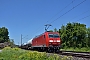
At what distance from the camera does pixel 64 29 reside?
72375 millimetres

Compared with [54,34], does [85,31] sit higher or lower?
higher

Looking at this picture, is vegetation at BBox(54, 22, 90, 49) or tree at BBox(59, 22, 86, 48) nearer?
A: vegetation at BBox(54, 22, 90, 49)

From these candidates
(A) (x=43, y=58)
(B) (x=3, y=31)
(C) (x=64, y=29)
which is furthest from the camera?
(B) (x=3, y=31)

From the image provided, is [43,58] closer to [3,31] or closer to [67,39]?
[67,39]

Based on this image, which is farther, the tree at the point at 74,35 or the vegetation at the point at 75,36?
the tree at the point at 74,35

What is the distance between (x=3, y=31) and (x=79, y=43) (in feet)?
233

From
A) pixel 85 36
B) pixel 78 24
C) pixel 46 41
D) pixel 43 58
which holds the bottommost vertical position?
pixel 43 58

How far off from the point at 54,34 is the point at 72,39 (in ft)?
116

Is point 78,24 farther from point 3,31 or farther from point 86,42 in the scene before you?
point 3,31

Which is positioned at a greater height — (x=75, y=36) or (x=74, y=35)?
(x=74, y=35)

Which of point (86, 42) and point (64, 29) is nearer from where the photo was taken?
point (86, 42)

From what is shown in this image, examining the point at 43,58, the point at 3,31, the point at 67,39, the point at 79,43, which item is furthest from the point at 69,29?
the point at 3,31

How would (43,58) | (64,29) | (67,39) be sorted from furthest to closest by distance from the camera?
(64,29), (67,39), (43,58)

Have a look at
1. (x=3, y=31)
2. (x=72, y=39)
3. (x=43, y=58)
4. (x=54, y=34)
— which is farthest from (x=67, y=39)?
(x=3, y=31)
